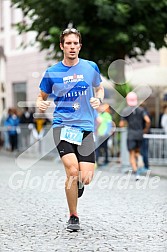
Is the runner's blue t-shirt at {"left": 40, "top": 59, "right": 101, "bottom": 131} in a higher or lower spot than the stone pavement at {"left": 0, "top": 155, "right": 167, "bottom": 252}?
higher

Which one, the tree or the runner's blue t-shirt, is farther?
the tree

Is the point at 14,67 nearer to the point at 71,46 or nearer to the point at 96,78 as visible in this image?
the point at 96,78

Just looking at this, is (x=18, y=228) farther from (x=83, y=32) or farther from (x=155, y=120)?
(x=155, y=120)

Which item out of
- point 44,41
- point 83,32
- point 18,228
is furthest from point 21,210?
point 44,41

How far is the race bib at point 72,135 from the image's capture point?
6.71 metres

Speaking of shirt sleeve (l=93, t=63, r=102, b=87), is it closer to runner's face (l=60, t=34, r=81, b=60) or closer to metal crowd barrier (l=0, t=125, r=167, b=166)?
runner's face (l=60, t=34, r=81, b=60)

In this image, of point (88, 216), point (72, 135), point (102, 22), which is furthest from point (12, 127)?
point (72, 135)

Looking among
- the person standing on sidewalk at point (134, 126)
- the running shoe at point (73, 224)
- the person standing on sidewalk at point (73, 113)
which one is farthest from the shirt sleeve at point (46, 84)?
the person standing on sidewalk at point (134, 126)

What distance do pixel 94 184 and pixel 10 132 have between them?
10500mm

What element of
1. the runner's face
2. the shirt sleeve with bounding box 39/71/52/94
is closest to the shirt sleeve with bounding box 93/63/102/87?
the runner's face

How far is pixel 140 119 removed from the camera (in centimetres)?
1346

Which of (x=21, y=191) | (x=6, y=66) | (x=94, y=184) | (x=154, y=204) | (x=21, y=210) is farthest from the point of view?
(x=6, y=66)

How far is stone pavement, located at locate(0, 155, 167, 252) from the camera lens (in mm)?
5922

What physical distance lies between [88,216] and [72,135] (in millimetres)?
1296
